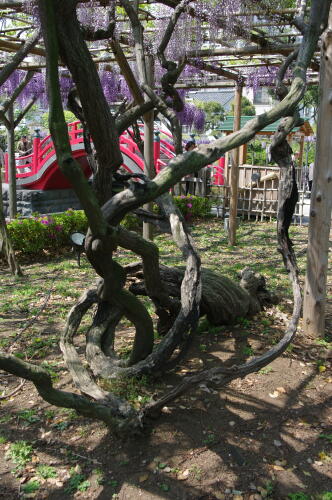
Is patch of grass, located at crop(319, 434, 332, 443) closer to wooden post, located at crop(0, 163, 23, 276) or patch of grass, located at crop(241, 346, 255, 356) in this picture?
patch of grass, located at crop(241, 346, 255, 356)

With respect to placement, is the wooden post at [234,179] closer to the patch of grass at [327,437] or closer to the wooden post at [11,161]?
the wooden post at [11,161]

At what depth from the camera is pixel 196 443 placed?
126 inches

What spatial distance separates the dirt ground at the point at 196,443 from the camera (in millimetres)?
2842

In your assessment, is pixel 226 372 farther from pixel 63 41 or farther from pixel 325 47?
pixel 325 47

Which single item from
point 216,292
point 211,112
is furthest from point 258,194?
point 211,112

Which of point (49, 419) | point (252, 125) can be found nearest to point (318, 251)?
point (252, 125)

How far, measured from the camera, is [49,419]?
3.55 meters

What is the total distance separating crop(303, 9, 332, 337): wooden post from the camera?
15.0ft

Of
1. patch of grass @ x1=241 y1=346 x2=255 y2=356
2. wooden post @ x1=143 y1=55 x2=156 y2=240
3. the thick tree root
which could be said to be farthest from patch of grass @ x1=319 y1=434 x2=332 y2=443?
wooden post @ x1=143 y1=55 x2=156 y2=240

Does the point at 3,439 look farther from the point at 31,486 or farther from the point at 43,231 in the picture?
the point at 43,231

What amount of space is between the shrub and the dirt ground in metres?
4.55

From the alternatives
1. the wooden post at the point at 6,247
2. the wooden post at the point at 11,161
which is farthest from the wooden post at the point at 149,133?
the wooden post at the point at 11,161

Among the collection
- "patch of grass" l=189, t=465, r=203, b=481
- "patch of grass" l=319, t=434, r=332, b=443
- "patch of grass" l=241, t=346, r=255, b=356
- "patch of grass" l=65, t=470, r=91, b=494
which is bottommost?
"patch of grass" l=65, t=470, r=91, b=494

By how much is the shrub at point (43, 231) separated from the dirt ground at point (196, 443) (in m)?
4.55
